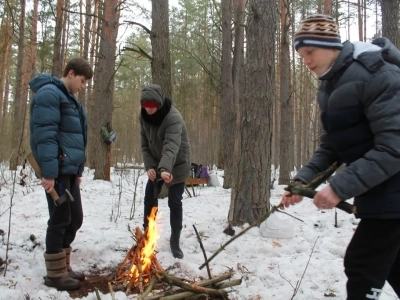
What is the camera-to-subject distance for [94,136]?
12.1 meters

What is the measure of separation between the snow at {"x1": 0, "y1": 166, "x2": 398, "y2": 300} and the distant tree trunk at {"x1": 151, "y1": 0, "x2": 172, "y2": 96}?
2878mm

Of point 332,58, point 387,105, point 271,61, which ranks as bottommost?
point 387,105

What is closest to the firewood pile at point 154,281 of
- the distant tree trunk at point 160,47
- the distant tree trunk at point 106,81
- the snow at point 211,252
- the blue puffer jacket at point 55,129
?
the snow at point 211,252

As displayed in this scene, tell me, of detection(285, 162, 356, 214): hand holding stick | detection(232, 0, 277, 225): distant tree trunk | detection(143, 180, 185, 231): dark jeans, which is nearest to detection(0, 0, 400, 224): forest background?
detection(232, 0, 277, 225): distant tree trunk

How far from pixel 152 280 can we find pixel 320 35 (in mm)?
2278

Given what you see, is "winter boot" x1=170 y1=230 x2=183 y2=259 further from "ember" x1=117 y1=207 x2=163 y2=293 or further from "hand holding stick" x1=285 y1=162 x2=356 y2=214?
"hand holding stick" x1=285 y1=162 x2=356 y2=214

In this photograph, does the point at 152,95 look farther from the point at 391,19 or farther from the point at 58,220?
the point at 391,19

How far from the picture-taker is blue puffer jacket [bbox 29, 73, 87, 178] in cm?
310

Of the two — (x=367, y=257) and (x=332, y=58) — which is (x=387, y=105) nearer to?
(x=332, y=58)

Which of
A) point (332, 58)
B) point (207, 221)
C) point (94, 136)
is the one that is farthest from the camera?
point (94, 136)

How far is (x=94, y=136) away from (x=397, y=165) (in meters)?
11.4

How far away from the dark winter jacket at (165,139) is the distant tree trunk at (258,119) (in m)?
1.19

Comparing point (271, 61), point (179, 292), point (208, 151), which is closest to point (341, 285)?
point (179, 292)

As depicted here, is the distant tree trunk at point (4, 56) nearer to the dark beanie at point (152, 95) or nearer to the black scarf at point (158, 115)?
the dark beanie at point (152, 95)
